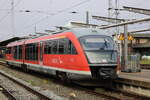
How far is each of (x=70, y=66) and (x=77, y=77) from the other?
74 cm

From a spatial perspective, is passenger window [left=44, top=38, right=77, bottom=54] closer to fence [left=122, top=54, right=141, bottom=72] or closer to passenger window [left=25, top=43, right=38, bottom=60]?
passenger window [left=25, top=43, right=38, bottom=60]

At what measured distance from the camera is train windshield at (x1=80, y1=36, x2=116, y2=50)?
1123cm

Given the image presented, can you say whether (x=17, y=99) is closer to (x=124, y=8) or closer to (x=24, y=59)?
(x=124, y=8)

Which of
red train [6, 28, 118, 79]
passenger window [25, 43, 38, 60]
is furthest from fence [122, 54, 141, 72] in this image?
passenger window [25, 43, 38, 60]

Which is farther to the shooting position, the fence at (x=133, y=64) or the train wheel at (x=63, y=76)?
the fence at (x=133, y=64)

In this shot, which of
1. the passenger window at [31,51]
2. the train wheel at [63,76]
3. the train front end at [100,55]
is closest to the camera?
the train front end at [100,55]

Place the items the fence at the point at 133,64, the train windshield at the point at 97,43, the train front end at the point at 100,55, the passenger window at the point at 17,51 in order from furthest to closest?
the passenger window at the point at 17,51
the fence at the point at 133,64
the train windshield at the point at 97,43
the train front end at the point at 100,55

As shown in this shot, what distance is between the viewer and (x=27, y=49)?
1961 cm

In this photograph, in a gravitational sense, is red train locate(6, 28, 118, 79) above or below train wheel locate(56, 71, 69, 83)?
above

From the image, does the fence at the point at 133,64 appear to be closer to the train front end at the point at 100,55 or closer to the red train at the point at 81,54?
the red train at the point at 81,54

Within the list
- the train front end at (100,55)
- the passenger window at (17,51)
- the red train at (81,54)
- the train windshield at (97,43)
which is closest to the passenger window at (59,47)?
the red train at (81,54)

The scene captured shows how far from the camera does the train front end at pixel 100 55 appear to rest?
10.7 metres

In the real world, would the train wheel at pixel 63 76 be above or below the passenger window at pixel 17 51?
below

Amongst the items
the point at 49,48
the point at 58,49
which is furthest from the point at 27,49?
the point at 58,49
